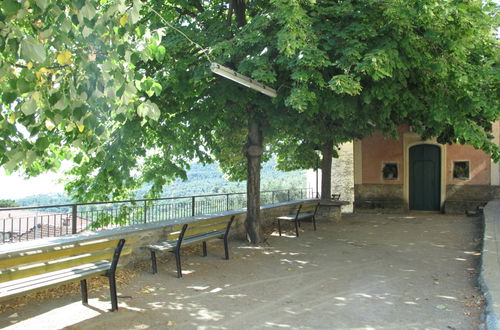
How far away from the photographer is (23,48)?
84.5 inches

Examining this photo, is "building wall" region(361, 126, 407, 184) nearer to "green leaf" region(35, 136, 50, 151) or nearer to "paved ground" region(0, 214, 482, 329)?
"paved ground" region(0, 214, 482, 329)

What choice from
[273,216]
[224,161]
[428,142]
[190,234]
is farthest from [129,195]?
[428,142]

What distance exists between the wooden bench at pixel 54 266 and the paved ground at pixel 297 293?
0.49 meters

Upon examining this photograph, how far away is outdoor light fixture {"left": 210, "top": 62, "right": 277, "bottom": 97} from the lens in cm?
616

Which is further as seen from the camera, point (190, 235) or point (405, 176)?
point (405, 176)

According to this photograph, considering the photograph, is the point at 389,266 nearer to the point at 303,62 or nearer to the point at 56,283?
the point at 303,62

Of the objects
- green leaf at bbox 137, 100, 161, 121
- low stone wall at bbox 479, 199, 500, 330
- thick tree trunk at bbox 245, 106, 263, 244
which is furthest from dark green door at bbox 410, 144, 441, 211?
green leaf at bbox 137, 100, 161, 121

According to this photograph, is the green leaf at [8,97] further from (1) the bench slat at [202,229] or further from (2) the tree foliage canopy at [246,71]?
(1) the bench slat at [202,229]

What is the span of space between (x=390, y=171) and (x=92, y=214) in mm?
14298

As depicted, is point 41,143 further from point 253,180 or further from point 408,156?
point 408,156

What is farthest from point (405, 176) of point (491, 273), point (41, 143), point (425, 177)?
point (41, 143)

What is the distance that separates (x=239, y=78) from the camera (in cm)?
675

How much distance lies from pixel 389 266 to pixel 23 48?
6886 millimetres

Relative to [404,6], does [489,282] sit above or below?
below
